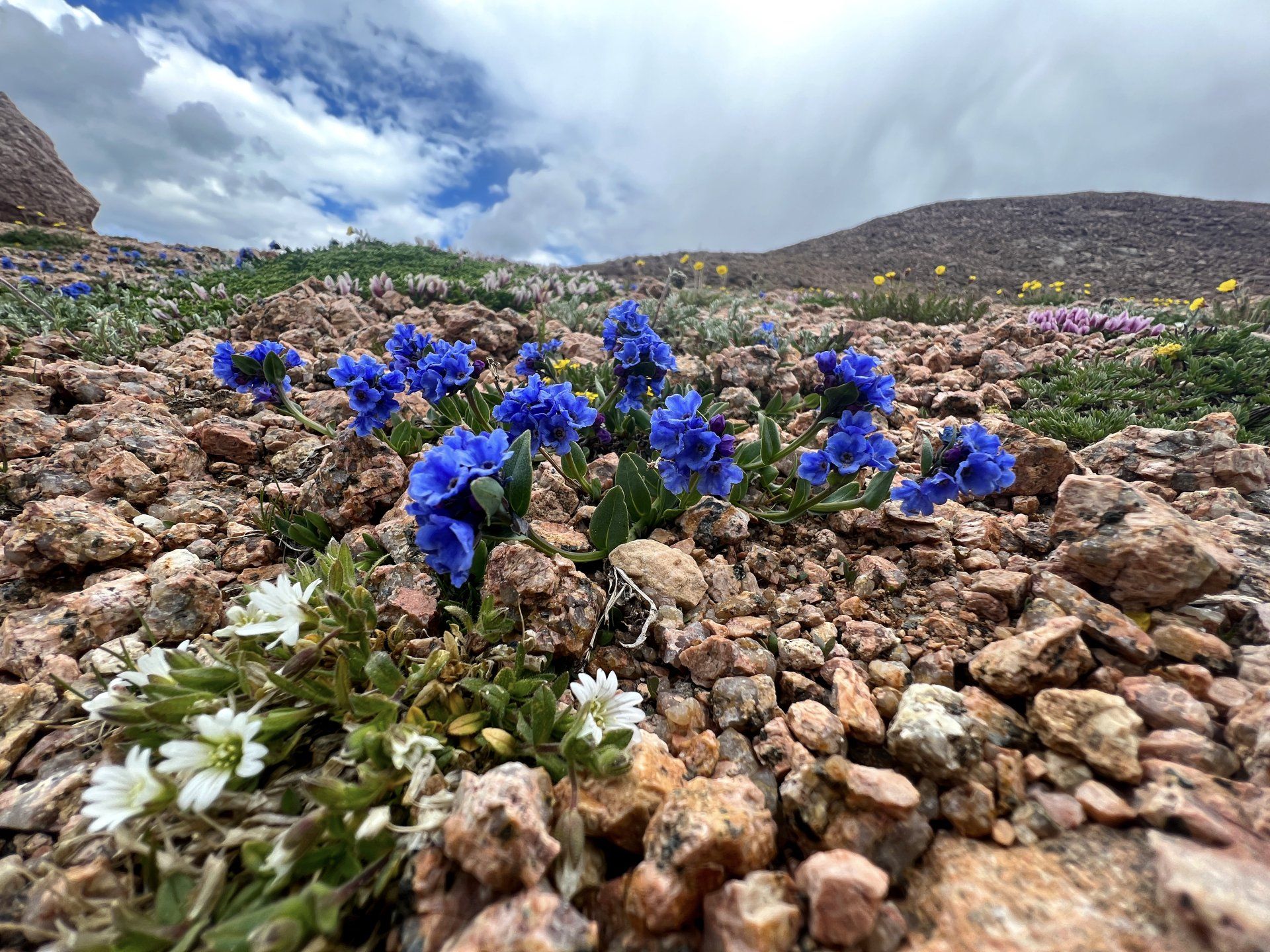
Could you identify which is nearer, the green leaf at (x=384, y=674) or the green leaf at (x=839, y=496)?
the green leaf at (x=384, y=674)

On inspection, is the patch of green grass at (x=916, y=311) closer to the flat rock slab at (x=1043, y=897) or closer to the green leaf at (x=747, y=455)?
the green leaf at (x=747, y=455)

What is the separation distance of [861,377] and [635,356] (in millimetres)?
1369

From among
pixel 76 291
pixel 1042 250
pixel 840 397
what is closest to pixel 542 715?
pixel 840 397

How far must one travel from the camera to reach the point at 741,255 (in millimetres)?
27250

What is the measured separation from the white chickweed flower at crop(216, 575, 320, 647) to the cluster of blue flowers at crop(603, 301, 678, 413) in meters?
2.26

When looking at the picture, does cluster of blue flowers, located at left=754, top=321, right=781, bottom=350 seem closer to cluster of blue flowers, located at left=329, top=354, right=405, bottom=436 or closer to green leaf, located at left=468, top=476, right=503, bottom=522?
cluster of blue flowers, located at left=329, top=354, right=405, bottom=436

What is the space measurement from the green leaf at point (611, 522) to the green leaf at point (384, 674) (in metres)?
1.08

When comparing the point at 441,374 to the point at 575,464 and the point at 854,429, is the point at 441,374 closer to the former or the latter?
the point at 575,464

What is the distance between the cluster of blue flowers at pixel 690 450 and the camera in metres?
2.68

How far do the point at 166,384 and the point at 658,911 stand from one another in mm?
5550

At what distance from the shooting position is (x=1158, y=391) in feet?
15.2

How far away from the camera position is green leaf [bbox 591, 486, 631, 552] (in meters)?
2.62

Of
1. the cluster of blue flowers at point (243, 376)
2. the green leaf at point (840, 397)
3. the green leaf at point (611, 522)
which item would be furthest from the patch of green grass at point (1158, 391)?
the cluster of blue flowers at point (243, 376)

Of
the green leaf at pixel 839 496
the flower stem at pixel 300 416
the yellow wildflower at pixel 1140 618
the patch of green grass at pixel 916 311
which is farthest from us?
the patch of green grass at pixel 916 311
